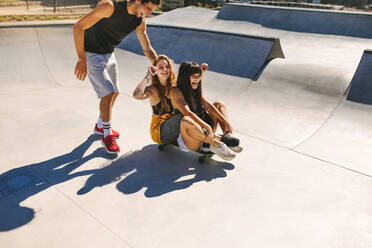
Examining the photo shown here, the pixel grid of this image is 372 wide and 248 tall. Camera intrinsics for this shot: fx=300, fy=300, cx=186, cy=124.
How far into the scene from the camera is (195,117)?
139 inches

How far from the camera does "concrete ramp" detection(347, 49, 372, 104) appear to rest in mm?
5414

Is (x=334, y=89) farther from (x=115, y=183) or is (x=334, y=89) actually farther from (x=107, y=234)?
(x=107, y=234)

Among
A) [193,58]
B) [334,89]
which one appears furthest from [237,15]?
[334,89]

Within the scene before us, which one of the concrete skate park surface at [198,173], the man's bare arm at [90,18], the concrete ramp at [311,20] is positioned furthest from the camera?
the concrete ramp at [311,20]

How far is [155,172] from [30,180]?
1.39 meters

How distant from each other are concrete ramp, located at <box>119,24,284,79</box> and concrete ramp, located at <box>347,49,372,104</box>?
1800 millimetres

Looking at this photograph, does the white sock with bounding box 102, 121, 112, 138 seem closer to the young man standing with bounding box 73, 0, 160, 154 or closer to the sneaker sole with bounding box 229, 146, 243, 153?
the young man standing with bounding box 73, 0, 160, 154

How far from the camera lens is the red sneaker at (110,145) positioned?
3900 mm

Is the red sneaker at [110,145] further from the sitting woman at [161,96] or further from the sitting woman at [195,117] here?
the sitting woman at [195,117]

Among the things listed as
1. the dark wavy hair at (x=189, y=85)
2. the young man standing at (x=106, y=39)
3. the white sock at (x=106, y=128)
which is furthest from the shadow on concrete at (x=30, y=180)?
the dark wavy hair at (x=189, y=85)

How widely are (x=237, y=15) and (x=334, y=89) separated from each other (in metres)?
7.92

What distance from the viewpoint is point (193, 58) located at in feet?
25.2

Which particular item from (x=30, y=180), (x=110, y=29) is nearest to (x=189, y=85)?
(x=110, y=29)

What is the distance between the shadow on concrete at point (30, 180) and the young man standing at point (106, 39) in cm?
42
